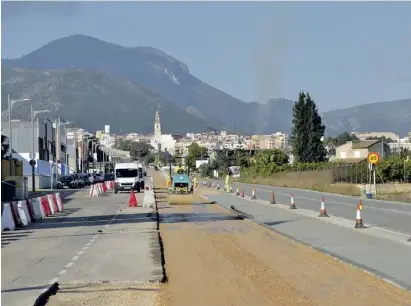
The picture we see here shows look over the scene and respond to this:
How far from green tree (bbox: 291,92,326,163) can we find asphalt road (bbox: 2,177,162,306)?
8457 cm

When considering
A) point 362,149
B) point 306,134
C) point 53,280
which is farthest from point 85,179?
point 53,280

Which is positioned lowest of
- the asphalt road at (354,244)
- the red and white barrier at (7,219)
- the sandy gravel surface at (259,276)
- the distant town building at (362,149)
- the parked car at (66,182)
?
the sandy gravel surface at (259,276)

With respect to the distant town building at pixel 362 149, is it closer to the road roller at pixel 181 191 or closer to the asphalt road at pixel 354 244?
the road roller at pixel 181 191

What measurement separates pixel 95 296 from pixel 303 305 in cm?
348

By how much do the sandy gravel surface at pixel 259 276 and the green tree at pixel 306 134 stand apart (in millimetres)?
91099

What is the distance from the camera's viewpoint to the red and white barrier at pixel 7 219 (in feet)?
92.2

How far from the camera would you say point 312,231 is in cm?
2516

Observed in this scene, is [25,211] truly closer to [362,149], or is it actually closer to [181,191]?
[181,191]

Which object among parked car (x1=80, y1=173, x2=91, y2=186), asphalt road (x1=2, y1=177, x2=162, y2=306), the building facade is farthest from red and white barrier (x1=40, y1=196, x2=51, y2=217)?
parked car (x1=80, y1=173, x2=91, y2=186)

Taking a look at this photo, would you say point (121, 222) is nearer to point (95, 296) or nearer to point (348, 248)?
point (348, 248)

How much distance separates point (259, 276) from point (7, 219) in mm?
15916

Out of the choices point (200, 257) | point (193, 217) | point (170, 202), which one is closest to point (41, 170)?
point (170, 202)

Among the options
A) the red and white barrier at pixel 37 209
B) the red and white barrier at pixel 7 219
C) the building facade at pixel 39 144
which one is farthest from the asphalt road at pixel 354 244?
the building facade at pixel 39 144

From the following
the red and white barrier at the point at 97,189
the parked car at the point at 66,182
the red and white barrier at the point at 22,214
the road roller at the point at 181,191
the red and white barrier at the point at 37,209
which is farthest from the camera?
the parked car at the point at 66,182
